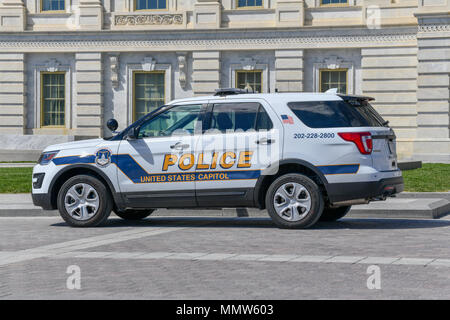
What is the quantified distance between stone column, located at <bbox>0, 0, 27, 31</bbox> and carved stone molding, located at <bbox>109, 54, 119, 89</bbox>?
4.08 metres

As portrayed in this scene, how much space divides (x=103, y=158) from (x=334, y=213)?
366cm

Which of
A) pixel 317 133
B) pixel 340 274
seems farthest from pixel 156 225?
pixel 340 274

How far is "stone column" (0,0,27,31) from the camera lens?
34000 mm

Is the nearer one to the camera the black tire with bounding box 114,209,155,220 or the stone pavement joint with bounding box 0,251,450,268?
the stone pavement joint with bounding box 0,251,450,268

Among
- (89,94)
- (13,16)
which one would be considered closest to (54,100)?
(89,94)

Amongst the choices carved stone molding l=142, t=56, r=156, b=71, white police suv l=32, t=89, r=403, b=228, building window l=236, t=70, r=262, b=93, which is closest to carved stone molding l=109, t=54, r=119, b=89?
carved stone molding l=142, t=56, r=156, b=71

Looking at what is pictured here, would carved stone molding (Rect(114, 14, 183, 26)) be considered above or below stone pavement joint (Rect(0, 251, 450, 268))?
above

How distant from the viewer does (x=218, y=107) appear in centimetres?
1190

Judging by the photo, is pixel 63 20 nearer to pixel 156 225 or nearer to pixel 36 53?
pixel 36 53

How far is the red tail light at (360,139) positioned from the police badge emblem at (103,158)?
11.1 ft

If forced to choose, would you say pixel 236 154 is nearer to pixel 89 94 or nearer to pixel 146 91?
pixel 146 91

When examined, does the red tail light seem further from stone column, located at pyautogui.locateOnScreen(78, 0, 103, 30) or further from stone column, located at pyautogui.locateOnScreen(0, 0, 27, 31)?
stone column, located at pyautogui.locateOnScreen(0, 0, 27, 31)

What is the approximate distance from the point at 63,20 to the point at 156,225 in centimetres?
2328

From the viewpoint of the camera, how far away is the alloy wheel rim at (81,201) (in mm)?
12062
